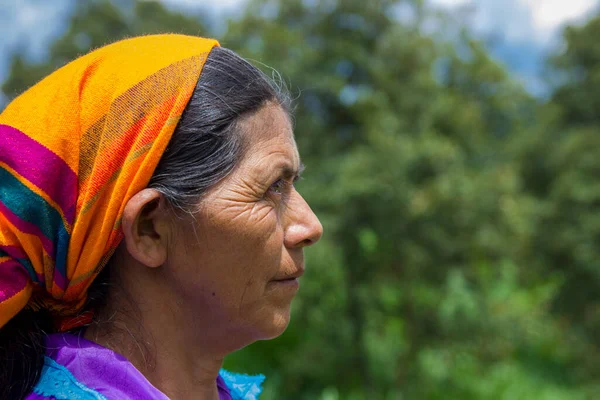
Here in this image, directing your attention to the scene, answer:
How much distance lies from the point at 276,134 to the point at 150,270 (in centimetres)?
44

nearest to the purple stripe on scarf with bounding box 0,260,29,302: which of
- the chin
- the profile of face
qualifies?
the profile of face

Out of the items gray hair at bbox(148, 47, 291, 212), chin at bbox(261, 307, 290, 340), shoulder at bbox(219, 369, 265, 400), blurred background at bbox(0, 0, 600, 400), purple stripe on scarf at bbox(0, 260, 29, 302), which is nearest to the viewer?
purple stripe on scarf at bbox(0, 260, 29, 302)

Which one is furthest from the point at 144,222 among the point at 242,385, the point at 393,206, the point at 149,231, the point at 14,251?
the point at 393,206

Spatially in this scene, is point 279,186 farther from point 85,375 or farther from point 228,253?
point 85,375

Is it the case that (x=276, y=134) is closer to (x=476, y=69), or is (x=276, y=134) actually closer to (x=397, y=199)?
(x=397, y=199)

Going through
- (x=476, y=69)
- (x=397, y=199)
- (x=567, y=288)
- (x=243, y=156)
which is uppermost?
(x=476, y=69)

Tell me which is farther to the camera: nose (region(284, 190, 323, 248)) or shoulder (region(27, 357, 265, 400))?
nose (region(284, 190, 323, 248))

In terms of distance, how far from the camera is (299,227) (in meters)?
1.51

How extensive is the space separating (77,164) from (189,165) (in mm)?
234

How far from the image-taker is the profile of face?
4.56 feet

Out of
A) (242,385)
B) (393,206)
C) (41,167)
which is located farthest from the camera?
(393,206)

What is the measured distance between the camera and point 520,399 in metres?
8.76

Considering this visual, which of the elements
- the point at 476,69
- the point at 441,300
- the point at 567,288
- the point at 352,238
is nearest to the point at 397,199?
the point at 352,238

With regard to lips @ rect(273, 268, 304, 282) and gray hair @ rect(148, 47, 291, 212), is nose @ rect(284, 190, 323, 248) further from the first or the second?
gray hair @ rect(148, 47, 291, 212)
